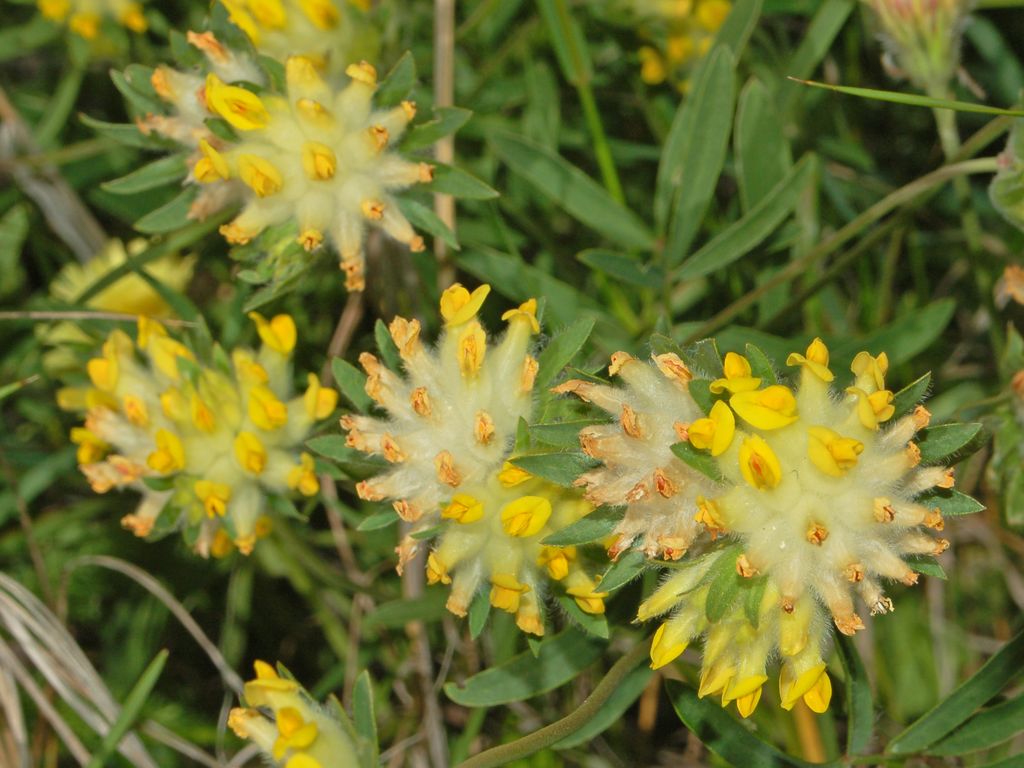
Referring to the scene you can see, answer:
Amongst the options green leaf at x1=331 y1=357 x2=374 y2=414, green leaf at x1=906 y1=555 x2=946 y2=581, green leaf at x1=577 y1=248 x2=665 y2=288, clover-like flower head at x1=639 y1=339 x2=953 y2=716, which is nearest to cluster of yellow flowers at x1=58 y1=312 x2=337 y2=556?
green leaf at x1=331 y1=357 x2=374 y2=414

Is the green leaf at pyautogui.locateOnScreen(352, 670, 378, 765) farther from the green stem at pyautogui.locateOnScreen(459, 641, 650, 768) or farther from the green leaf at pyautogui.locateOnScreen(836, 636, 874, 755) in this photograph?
the green leaf at pyautogui.locateOnScreen(836, 636, 874, 755)

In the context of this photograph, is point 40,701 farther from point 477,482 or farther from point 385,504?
point 477,482

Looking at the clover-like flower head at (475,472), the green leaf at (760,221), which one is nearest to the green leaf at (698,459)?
the clover-like flower head at (475,472)

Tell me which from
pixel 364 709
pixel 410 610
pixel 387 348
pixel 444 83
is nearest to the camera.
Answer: pixel 364 709

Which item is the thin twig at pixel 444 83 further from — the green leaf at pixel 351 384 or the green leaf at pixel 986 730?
the green leaf at pixel 986 730

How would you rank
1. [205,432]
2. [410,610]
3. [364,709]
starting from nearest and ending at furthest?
[364,709]
[205,432]
[410,610]

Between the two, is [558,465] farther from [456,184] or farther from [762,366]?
[456,184]

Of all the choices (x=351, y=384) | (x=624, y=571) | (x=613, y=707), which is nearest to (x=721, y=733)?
(x=613, y=707)
